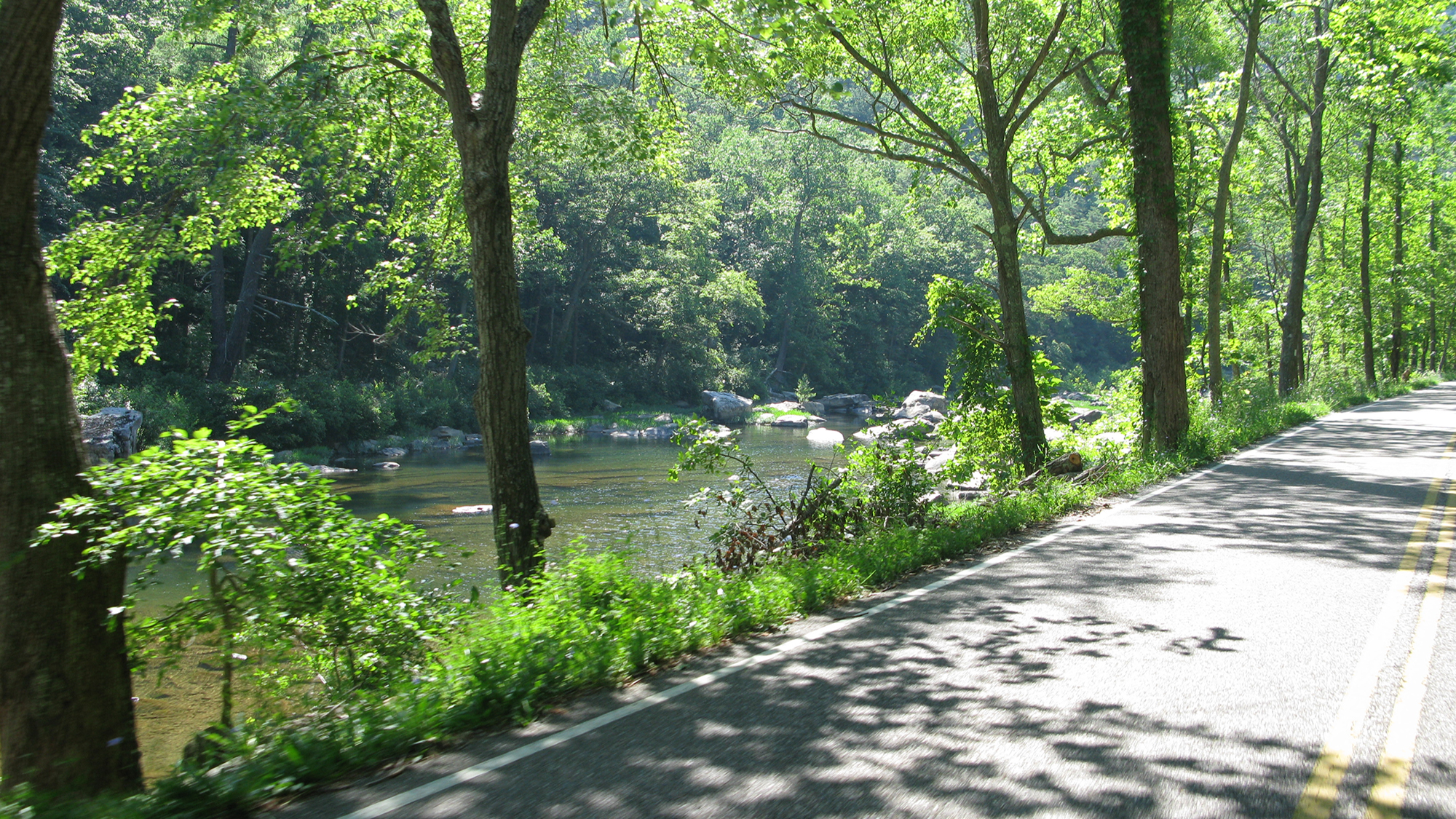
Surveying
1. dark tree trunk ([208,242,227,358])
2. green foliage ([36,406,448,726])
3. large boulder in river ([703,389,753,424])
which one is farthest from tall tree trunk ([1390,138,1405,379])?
dark tree trunk ([208,242,227,358])

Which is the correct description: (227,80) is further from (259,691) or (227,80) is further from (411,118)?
(259,691)

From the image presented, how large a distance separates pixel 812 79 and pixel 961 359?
520 centimetres

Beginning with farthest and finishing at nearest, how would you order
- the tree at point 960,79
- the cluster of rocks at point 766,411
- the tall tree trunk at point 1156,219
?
the cluster of rocks at point 766,411, the tall tree trunk at point 1156,219, the tree at point 960,79

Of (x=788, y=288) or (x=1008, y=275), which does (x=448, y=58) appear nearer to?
(x=1008, y=275)

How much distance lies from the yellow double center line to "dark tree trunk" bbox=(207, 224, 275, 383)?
35.4 metres

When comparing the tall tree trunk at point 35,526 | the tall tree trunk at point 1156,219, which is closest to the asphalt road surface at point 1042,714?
the tall tree trunk at point 35,526

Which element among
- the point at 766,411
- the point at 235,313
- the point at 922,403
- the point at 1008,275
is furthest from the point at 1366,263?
the point at 235,313

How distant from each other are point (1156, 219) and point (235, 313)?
32344 mm

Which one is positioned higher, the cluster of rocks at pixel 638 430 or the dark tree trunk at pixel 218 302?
the dark tree trunk at pixel 218 302

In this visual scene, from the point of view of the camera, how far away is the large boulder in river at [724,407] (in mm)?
51375

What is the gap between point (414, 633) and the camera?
5.70 metres

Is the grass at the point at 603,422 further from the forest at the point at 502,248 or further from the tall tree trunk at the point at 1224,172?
the tall tree trunk at the point at 1224,172

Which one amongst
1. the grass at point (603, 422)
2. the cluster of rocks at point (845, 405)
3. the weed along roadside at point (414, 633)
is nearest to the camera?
the weed along roadside at point (414, 633)

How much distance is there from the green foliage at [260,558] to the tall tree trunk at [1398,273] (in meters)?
39.8
